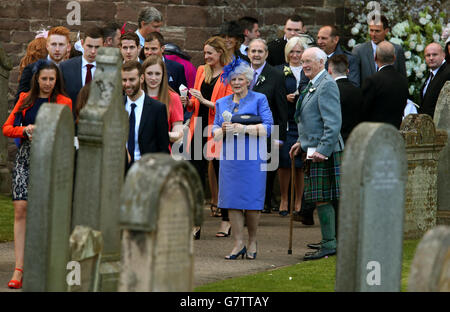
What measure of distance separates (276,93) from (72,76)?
9.74ft

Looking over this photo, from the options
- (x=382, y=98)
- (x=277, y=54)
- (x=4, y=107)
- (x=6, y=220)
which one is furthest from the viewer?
(x=4, y=107)

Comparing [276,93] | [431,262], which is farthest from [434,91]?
[431,262]

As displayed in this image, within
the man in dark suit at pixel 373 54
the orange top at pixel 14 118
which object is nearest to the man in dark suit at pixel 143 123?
the orange top at pixel 14 118

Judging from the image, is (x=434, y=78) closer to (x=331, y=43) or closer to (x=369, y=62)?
(x=369, y=62)

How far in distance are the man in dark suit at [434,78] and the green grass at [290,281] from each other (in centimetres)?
359

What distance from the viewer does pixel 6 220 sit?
12.4 m

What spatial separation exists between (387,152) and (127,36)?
4.60 metres

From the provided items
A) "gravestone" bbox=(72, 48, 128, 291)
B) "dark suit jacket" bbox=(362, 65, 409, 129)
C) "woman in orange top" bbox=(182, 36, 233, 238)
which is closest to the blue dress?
"woman in orange top" bbox=(182, 36, 233, 238)

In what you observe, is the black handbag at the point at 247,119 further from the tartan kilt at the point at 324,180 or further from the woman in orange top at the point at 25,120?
the woman in orange top at the point at 25,120

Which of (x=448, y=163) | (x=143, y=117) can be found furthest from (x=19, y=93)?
(x=448, y=163)

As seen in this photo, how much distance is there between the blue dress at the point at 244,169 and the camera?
9961 mm

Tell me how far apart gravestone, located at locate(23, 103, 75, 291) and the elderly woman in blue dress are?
3.27 meters

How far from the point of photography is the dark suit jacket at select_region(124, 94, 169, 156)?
890 centimetres
